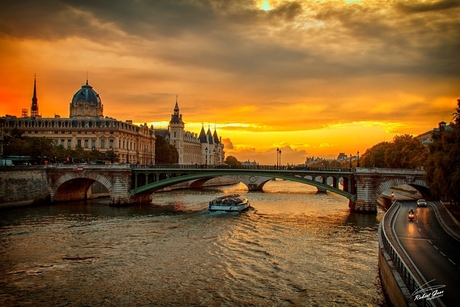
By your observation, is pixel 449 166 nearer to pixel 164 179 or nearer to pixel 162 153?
pixel 164 179

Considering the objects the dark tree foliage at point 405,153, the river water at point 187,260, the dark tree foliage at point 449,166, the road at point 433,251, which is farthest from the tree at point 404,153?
the road at point 433,251

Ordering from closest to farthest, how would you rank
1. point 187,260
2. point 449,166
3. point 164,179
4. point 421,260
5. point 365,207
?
point 421,260 < point 187,260 < point 449,166 < point 365,207 < point 164,179

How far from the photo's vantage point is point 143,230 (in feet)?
137

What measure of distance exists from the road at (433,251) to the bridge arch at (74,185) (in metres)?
40.6

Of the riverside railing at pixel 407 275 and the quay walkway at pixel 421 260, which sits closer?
the riverside railing at pixel 407 275

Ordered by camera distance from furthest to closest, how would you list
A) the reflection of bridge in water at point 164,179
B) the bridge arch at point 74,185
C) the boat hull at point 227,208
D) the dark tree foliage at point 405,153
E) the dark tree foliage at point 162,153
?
the dark tree foliage at point 162,153 → the dark tree foliage at point 405,153 → the bridge arch at point 74,185 → the boat hull at point 227,208 → the reflection of bridge in water at point 164,179

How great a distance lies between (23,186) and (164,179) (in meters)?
18.6

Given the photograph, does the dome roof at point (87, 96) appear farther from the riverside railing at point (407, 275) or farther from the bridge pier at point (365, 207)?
the riverside railing at point (407, 275)

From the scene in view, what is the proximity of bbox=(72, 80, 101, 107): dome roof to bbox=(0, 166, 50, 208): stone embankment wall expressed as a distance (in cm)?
6024

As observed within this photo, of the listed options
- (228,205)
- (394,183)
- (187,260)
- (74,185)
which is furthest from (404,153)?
(187,260)

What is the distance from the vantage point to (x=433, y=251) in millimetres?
25781

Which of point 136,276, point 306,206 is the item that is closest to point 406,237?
point 136,276

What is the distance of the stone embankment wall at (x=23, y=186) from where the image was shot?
56562 mm

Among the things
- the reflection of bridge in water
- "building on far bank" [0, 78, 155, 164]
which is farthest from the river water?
"building on far bank" [0, 78, 155, 164]
